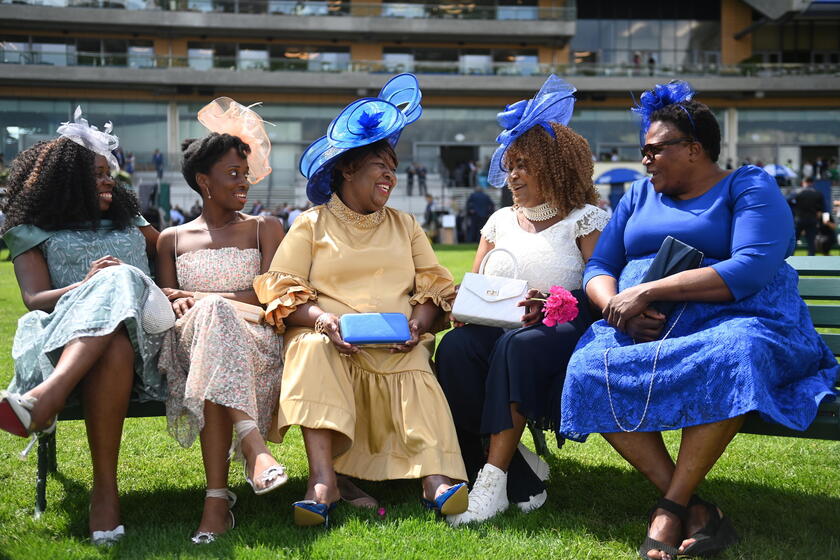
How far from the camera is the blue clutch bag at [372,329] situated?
3.85 meters

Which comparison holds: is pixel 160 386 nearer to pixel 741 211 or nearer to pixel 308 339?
pixel 308 339

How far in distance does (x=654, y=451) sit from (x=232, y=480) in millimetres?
2145

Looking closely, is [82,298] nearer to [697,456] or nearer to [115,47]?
[697,456]

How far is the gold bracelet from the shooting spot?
3.93 metres

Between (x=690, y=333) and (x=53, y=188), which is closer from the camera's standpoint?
(x=690, y=333)

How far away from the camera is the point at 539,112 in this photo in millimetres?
4359

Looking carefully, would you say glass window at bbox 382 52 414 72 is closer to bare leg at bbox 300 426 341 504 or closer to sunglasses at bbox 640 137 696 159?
sunglasses at bbox 640 137 696 159

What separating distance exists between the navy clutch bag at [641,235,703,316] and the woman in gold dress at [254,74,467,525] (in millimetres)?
1050

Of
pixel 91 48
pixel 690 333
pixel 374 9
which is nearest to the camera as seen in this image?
pixel 690 333

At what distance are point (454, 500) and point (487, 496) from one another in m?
0.22

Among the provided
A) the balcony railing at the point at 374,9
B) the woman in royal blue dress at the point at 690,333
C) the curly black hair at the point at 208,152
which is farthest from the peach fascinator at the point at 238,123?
the balcony railing at the point at 374,9

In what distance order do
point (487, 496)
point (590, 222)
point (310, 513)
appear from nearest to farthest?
point (310, 513)
point (487, 496)
point (590, 222)

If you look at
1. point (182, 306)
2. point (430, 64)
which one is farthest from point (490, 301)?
point (430, 64)

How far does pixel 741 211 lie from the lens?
12.0 feet
